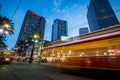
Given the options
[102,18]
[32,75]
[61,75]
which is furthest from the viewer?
[102,18]

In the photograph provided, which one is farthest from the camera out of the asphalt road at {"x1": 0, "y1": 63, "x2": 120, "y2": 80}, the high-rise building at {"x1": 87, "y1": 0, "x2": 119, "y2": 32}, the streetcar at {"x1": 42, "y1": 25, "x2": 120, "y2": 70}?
the high-rise building at {"x1": 87, "y1": 0, "x2": 119, "y2": 32}

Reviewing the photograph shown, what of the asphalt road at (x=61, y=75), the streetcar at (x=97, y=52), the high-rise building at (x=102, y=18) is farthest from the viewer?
the high-rise building at (x=102, y=18)

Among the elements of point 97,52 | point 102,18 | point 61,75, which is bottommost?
point 61,75

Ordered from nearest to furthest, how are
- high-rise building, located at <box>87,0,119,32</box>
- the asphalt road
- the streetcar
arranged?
the asphalt road
the streetcar
high-rise building, located at <box>87,0,119,32</box>

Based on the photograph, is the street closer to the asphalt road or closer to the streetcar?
the asphalt road

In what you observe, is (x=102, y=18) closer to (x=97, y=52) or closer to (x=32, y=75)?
(x=97, y=52)

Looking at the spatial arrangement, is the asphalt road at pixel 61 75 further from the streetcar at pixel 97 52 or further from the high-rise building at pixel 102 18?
the high-rise building at pixel 102 18

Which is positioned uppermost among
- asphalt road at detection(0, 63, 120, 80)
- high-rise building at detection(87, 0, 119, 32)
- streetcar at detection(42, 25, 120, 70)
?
high-rise building at detection(87, 0, 119, 32)

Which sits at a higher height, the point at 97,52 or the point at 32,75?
the point at 97,52

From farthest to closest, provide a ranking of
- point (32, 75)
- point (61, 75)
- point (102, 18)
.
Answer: point (102, 18)
point (61, 75)
point (32, 75)

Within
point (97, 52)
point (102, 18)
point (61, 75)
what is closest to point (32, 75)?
point (61, 75)

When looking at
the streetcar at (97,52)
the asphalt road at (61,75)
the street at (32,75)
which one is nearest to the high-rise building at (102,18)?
the streetcar at (97,52)

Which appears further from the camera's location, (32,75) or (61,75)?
(61,75)

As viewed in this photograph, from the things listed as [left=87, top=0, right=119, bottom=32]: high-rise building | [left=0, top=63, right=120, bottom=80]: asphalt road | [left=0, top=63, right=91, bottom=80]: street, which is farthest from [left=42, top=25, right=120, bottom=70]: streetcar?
[left=87, top=0, right=119, bottom=32]: high-rise building
